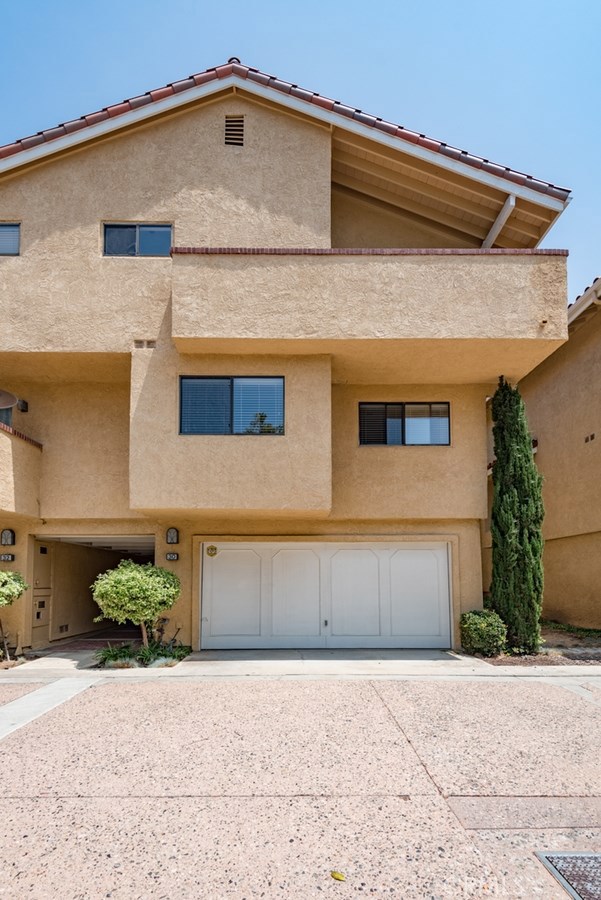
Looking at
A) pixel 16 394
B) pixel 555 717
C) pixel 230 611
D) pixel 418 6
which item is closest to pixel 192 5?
pixel 418 6

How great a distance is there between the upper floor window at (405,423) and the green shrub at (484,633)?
3.70 metres

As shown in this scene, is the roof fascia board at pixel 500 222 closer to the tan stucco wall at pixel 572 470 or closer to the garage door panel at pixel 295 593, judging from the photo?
the tan stucco wall at pixel 572 470

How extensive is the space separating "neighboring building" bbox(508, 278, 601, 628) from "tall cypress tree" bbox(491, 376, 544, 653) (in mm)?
3728

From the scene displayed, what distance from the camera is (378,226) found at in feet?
45.1

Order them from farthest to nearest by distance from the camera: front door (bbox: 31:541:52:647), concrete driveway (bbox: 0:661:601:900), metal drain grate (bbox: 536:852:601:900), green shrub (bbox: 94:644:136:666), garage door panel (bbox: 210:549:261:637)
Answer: front door (bbox: 31:541:52:647), garage door panel (bbox: 210:549:261:637), green shrub (bbox: 94:644:136:666), concrete driveway (bbox: 0:661:601:900), metal drain grate (bbox: 536:852:601:900)

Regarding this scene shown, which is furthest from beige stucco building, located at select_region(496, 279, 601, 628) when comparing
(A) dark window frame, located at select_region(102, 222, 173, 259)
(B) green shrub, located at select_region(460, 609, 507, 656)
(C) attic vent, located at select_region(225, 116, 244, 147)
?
(A) dark window frame, located at select_region(102, 222, 173, 259)

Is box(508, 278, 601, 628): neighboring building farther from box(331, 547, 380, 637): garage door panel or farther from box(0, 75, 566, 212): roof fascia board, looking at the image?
box(331, 547, 380, 637): garage door panel

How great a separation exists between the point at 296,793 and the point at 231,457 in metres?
6.86

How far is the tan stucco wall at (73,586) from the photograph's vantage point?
572 inches

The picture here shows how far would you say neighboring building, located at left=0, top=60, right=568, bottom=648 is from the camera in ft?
36.6

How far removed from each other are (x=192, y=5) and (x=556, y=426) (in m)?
13.6

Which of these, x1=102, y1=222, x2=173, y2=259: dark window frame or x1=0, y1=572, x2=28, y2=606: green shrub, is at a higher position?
x1=102, y1=222, x2=173, y2=259: dark window frame

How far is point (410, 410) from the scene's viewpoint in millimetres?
13289

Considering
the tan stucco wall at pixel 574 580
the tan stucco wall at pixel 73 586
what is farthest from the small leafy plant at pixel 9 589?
the tan stucco wall at pixel 574 580
